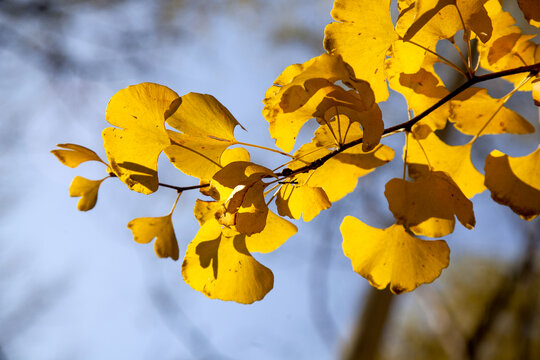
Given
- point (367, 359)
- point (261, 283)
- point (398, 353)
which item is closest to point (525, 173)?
point (261, 283)

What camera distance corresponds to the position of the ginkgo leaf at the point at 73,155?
0.31m

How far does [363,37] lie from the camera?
1.07 feet

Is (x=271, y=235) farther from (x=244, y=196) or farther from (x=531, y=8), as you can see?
(x=531, y=8)

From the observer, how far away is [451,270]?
362 cm

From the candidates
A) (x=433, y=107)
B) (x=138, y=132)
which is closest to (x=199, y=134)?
(x=138, y=132)

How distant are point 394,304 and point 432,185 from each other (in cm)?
223

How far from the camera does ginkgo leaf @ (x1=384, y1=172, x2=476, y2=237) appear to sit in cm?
29

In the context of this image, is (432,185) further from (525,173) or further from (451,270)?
(451,270)

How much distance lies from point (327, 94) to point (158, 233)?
0.18 m

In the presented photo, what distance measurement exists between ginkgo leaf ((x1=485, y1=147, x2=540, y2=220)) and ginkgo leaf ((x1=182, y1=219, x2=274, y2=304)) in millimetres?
177

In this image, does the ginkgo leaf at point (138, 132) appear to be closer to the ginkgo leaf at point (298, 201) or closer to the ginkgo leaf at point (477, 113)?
the ginkgo leaf at point (298, 201)

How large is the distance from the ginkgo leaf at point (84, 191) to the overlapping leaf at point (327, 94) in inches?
6.2

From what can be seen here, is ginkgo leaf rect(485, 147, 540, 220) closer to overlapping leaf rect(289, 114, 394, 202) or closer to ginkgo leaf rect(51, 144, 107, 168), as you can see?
overlapping leaf rect(289, 114, 394, 202)

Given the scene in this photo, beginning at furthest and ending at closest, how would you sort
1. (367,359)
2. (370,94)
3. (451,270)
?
1. (451,270)
2. (367,359)
3. (370,94)
